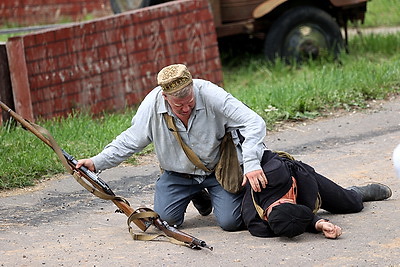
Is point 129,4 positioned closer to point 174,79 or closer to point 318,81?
point 318,81

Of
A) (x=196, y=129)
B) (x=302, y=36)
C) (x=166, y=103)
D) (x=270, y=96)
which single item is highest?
(x=166, y=103)

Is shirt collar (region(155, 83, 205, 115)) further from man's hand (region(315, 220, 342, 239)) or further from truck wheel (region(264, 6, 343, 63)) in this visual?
truck wheel (region(264, 6, 343, 63))

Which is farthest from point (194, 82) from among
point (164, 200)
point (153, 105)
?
point (164, 200)

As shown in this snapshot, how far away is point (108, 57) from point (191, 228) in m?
4.48

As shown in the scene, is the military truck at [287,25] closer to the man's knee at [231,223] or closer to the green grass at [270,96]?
the green grass at [270,96]

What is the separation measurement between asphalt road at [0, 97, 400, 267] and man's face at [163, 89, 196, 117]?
0.78m

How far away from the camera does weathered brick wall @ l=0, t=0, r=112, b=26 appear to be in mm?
16328

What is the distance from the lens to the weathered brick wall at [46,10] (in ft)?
53.6

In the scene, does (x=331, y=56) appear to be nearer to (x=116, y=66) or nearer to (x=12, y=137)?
(x=116, y=66)

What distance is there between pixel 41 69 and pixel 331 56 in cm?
409

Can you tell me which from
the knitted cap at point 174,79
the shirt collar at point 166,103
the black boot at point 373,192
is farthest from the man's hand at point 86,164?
the black boot at point 373,192

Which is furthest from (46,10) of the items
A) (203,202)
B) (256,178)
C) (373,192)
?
(256,178)

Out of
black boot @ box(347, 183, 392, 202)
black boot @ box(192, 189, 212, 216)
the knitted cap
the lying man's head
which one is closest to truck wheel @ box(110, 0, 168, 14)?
Answer: black boot @ box(192, 189, 212, 216)

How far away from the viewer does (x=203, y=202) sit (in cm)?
591
